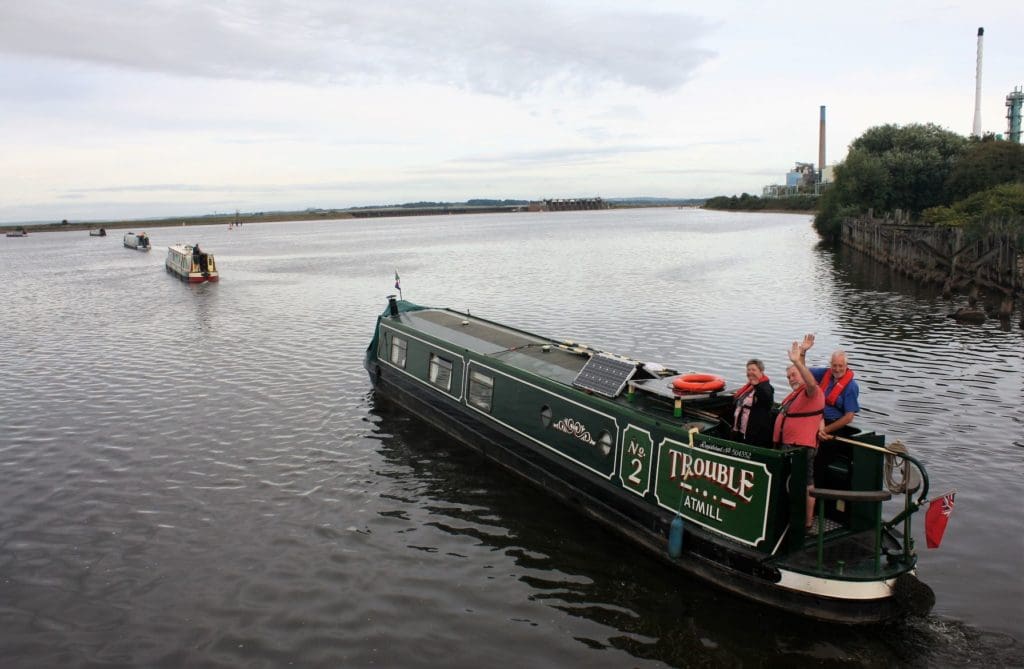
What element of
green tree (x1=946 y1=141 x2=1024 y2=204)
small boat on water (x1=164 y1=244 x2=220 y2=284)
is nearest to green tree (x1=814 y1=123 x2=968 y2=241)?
green tree (x1=946 y1=141 x2=1024 y2=204)

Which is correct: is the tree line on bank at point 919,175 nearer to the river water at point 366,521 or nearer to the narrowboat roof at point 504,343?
the river water at point 366,521

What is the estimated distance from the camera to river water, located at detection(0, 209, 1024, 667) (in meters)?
8.79

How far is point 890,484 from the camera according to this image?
8961 mm

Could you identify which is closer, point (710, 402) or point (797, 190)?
point (710, 402)

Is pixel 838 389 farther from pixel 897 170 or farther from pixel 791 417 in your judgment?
pixel 897 170

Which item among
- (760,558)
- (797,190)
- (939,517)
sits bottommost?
(760,558)

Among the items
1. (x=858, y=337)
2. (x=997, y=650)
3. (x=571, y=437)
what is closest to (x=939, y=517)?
(x=997, y=650)

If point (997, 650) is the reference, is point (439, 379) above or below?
above

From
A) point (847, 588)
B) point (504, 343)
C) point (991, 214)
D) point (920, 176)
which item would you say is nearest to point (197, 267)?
point (504, 343)

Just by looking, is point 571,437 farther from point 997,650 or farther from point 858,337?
point 858,337

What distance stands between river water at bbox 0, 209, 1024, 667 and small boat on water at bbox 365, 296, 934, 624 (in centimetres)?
46

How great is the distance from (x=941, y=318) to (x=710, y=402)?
22158 mm

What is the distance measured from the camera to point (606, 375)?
11.9 meters

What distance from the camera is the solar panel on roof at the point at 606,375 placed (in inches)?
456
